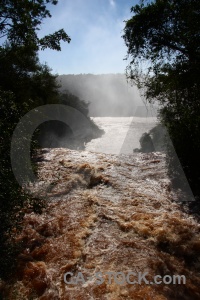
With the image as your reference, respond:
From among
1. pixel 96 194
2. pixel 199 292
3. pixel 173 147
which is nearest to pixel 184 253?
pixel 199 292

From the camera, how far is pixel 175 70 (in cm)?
1149

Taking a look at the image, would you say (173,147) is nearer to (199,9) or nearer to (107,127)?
(199,9)

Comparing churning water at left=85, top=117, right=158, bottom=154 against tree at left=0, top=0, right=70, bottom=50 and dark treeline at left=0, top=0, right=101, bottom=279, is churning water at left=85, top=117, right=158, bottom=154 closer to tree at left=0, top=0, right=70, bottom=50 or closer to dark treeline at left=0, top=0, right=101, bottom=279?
dark treeline at left=0, top=0, right=101, bottom=279

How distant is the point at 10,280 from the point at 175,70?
10149 millimetres

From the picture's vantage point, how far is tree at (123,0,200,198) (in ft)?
33.6

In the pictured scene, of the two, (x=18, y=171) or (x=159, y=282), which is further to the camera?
(x=18, y=171)

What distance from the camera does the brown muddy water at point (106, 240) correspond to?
616cm

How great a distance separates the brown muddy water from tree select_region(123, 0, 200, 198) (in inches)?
87.1

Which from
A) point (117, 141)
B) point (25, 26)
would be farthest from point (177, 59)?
point (117, 141)

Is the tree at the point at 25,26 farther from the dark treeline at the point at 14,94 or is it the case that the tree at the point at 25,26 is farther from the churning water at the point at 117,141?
the churning water at the point at 117,141

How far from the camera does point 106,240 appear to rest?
8.03 m

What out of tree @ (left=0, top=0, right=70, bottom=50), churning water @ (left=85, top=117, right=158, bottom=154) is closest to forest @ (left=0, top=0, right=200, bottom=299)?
tree @ (left=0, top=0, right=70, bottom=50)

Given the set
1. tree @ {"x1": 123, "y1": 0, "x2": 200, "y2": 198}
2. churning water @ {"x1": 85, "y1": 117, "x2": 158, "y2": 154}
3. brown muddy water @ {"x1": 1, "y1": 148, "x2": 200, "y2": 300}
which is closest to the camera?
brown muddy water @ {"x1": 1, "y1": 148, "x2": 200, "y2": 300}

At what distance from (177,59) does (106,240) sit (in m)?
8.16
